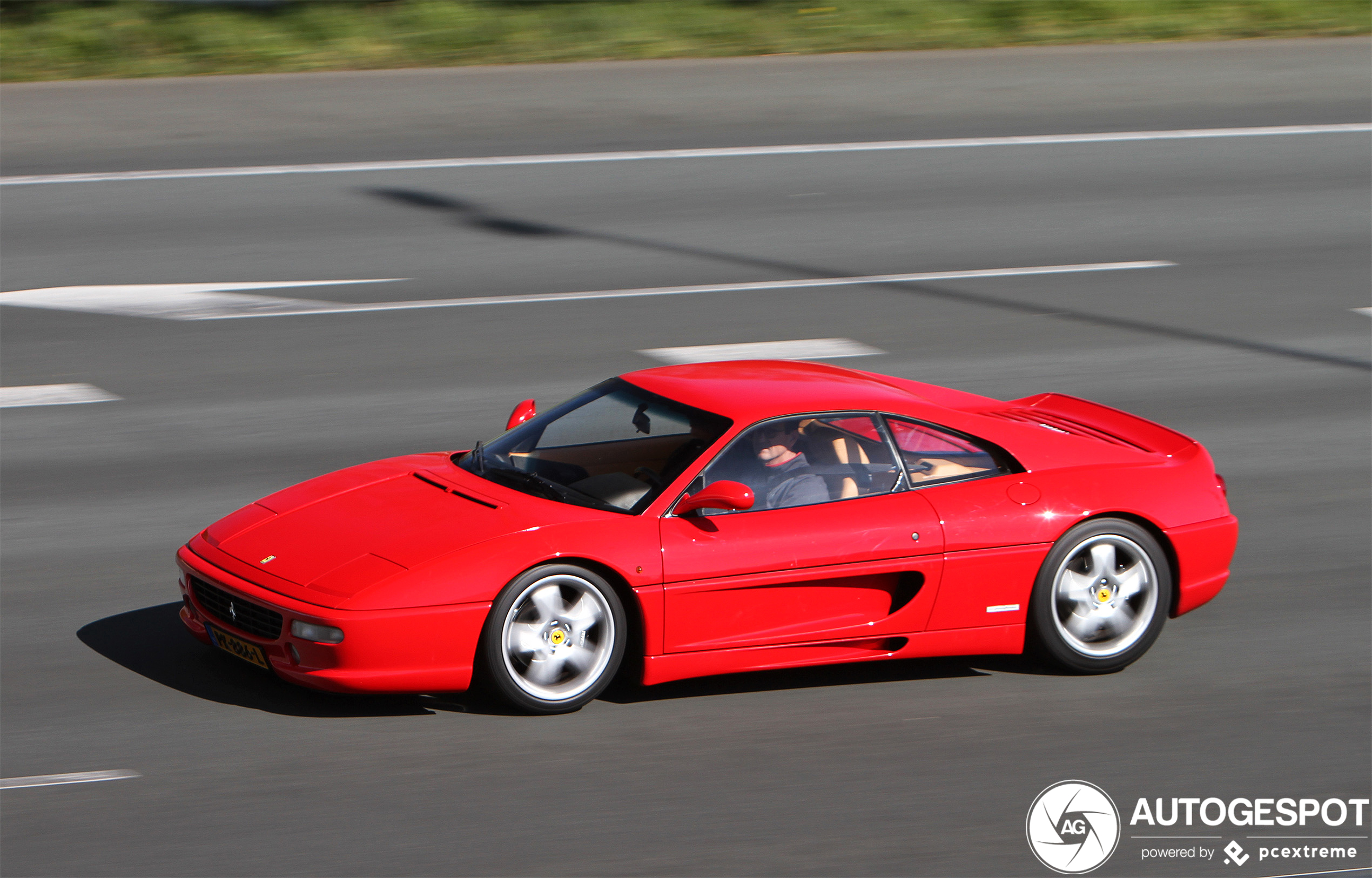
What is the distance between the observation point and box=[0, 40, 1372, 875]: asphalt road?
564 cm

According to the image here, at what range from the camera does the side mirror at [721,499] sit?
20.9 ft

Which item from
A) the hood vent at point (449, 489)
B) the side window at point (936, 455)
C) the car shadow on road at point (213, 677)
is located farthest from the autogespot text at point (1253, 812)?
the hood vent at point (449, 489)

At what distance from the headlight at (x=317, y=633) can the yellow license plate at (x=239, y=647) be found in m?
0.23

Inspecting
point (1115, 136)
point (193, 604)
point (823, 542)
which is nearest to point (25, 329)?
point (193, 604)

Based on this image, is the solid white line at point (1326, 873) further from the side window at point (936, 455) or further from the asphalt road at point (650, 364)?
the side window at point (936, 455)

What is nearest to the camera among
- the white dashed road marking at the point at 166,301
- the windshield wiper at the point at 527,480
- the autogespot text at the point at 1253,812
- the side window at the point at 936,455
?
the autogespot text at the point at 1253,812

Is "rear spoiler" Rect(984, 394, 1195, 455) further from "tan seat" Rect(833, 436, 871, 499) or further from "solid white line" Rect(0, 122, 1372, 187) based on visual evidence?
"solid white line" Rect(0, 122, 1372, 187)

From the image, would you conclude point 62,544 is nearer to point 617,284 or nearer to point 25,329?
point 25,329

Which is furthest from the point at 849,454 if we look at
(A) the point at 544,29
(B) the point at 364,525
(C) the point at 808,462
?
(A) the point at 544,29

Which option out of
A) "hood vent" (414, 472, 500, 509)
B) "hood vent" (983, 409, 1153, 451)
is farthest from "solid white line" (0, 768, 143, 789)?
"hood vent" (983, 409, 1153, 451)

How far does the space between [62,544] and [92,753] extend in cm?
254

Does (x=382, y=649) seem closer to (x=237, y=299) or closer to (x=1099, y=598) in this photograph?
(x=1099, y=598)

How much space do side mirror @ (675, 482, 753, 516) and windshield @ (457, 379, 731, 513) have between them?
0.47 feet

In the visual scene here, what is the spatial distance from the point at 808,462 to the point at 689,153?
35.9 feet
